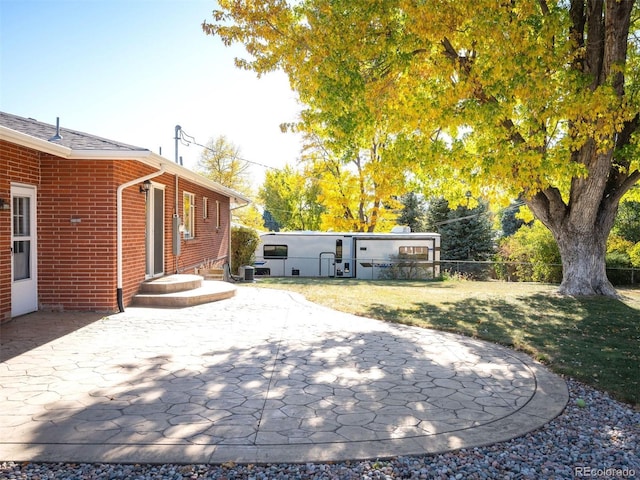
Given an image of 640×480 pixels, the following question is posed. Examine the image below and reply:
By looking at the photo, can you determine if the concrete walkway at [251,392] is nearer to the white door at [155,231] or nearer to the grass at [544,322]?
the grass at [544,322]

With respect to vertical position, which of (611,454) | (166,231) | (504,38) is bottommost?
(611,454)

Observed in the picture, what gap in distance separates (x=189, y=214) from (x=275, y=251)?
397 inches

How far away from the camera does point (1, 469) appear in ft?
10.3

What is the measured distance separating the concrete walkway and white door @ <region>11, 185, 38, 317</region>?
16.4 inches

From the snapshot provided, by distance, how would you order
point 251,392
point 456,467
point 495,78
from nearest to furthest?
1. point 456,467
2. point 251,392
3. point 495,78

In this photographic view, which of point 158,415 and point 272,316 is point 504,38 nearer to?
point 272,316

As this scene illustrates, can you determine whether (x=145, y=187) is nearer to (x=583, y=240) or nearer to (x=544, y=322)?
(x=544, y=322)

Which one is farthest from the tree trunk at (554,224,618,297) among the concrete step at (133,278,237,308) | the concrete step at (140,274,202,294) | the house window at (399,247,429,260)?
the house window at (399,247,429,260)

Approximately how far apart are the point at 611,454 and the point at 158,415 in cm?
360

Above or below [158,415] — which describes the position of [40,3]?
above

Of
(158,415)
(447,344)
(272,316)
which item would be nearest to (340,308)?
(272,316)

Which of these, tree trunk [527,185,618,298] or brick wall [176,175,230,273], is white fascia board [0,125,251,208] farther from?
tree trunk [527,185,618,298]

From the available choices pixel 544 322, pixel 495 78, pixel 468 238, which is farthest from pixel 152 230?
pixel 468 238

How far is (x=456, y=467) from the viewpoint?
10.8 ft
